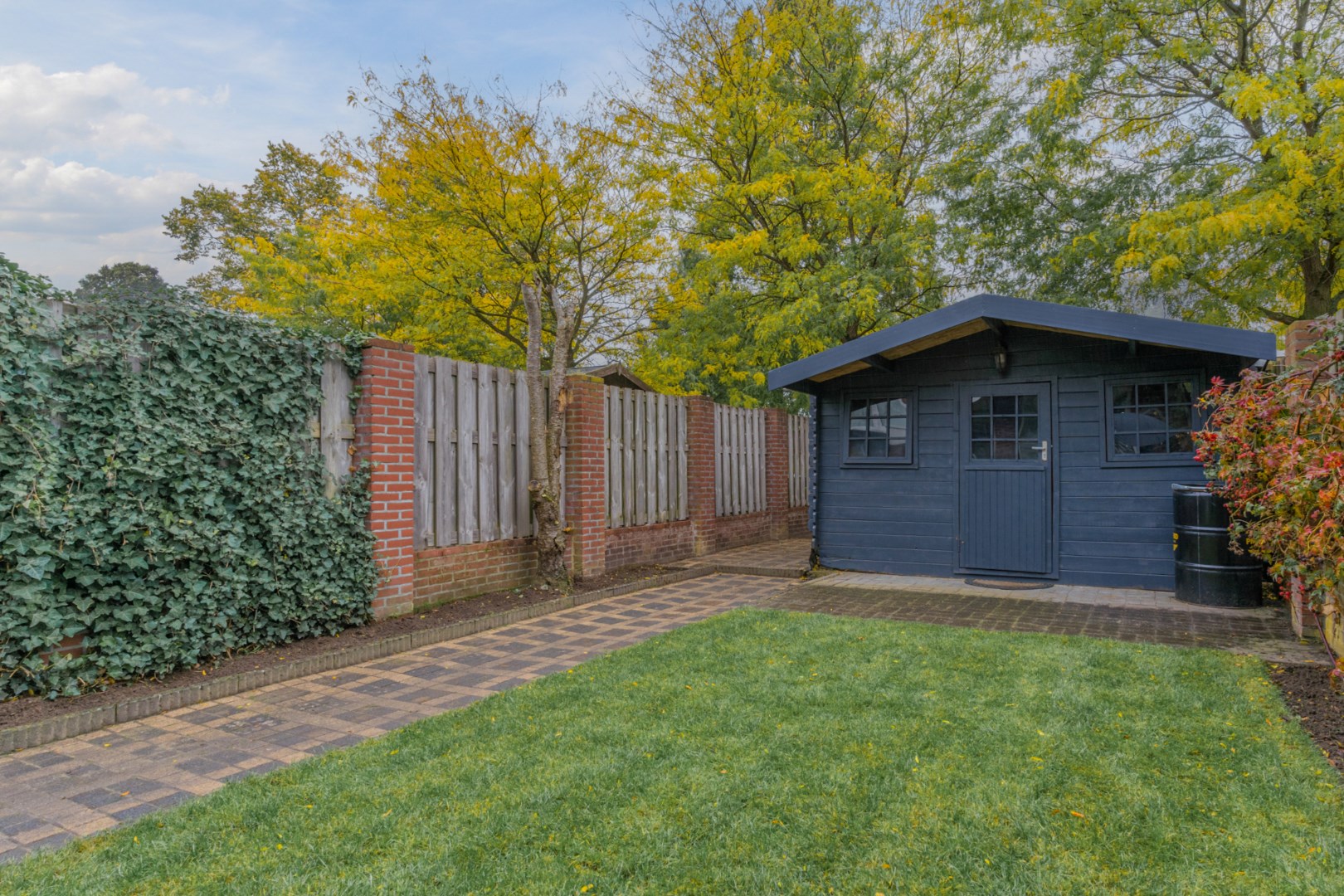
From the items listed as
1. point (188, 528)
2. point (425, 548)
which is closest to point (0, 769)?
point (188, 528)

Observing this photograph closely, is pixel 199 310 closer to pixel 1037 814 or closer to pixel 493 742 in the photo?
pixel 493 742

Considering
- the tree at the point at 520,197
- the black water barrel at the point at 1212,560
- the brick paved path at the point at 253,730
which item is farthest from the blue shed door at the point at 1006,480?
the tree at the point at 520,197

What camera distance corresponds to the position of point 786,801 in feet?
8.59

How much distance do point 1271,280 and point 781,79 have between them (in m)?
7.83

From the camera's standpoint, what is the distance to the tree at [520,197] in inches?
266

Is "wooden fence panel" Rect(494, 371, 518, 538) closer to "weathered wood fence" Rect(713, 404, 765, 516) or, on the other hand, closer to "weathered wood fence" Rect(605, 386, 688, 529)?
"weathered wood fence" Rect(605, 386, 688, 529)

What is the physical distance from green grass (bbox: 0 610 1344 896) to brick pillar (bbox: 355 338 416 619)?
2.01m

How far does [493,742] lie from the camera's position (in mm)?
3193

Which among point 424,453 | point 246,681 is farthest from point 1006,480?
point 246,681

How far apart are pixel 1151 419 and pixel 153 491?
809 centimetres

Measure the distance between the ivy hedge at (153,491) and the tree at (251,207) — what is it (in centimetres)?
2064

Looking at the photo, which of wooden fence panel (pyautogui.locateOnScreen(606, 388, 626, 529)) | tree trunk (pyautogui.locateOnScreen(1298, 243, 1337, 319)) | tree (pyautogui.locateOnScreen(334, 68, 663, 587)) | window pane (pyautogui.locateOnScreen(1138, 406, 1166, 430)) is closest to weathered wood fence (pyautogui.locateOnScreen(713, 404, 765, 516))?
wooden fence panel (pyautogui.locateOnScreen(606, 388, 626, 529))

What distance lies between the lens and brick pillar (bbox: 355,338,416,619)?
17.2 ft

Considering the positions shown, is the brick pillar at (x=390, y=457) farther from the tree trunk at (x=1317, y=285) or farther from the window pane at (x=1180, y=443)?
the tree trunk at (x=1317, y=285)
